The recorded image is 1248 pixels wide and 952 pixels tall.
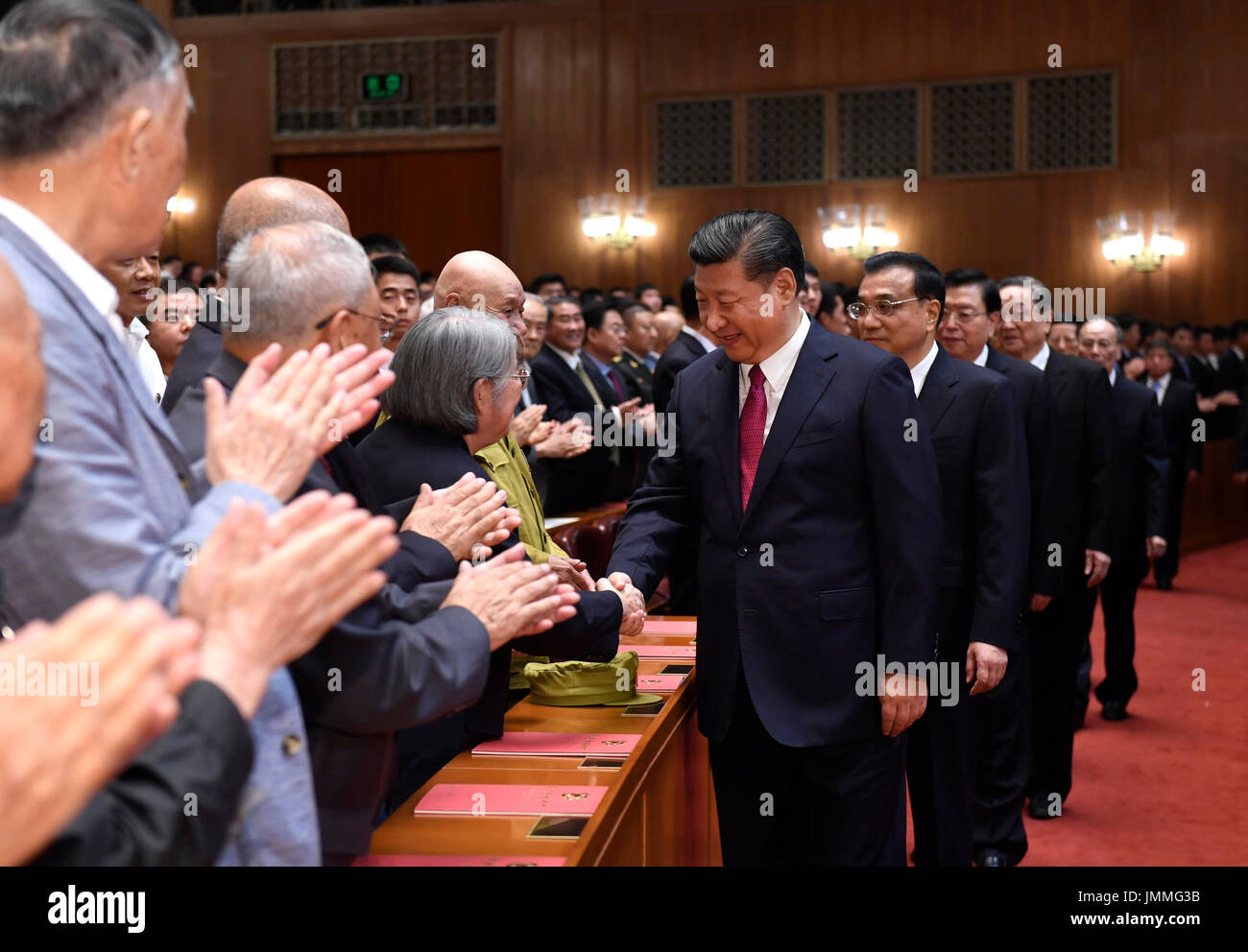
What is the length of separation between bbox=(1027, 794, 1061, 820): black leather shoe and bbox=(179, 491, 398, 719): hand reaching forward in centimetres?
381

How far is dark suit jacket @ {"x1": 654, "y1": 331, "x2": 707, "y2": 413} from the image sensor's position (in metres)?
5.48

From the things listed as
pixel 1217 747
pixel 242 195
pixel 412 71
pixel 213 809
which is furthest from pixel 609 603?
pixel 412 71

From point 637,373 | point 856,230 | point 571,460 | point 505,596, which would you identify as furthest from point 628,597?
point 856,230

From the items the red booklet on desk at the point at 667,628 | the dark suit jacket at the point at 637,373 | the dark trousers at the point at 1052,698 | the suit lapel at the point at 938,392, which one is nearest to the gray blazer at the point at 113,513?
the red booklet on desk at the point at 667,628

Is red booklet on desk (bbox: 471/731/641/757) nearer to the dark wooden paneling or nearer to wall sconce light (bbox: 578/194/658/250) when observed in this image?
wall sconce light (bbox: 578/194/658/250)

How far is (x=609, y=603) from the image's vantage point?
8.32 feet

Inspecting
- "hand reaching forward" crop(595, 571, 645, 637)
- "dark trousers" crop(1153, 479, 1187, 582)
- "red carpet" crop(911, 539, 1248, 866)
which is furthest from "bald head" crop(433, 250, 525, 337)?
"dark trousers" crop(1153, 479, 1187, 582)

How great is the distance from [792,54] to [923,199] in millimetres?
1952

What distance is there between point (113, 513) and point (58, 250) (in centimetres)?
31

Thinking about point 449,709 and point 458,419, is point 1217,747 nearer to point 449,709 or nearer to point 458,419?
point 458,419

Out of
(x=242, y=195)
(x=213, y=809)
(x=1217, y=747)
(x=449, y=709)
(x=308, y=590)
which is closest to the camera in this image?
(x=213, y=809)

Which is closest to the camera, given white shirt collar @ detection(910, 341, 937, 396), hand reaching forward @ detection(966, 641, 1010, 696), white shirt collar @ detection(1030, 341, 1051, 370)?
hand reaching forward @ detection(966, 641, 1010, 696)

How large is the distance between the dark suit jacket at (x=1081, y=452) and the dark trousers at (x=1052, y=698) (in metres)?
0.23

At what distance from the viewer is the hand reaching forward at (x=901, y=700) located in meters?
2.49
